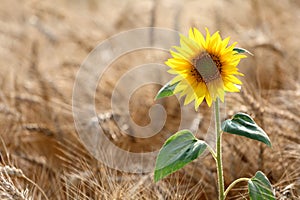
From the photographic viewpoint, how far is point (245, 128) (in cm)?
68

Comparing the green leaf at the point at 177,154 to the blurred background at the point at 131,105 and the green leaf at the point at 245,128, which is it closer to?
the green leaf at the point at 245,128

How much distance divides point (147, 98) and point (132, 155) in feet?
1.26

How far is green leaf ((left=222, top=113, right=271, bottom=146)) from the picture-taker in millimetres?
662

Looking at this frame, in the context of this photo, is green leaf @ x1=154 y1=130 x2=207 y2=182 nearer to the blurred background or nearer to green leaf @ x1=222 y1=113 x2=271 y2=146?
green leaf @ x1=222 y1=113 x2=271 y2=146

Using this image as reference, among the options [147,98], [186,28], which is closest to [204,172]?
[147,98]

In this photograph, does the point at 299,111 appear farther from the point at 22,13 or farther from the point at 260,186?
the point at 22,13

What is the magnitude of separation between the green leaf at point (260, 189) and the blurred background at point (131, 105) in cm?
9

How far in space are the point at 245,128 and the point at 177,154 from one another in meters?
0.09

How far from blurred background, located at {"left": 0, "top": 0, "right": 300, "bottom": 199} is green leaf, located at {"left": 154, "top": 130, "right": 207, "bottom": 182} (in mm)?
144

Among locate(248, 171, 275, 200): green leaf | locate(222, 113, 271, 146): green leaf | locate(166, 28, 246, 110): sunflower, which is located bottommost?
locate(248, 171, 275, 200): green leaf

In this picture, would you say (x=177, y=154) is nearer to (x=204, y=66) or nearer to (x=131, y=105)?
(x=204, y=66)

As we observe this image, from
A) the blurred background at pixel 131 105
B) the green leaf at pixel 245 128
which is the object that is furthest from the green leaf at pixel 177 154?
the blurred background at pixel 131 105

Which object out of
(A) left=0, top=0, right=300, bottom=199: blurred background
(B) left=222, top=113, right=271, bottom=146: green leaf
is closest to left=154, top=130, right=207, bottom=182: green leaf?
(B) left=222, top=113, right=271, bottom=146: green leaf

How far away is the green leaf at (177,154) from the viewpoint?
2.18 feet
